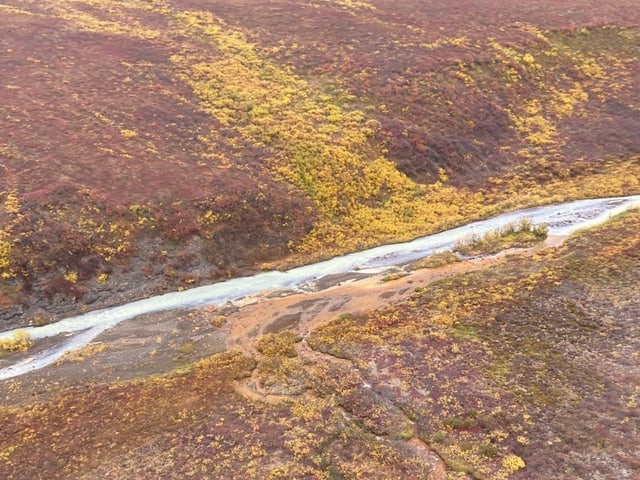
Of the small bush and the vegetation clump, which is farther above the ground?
the small bush

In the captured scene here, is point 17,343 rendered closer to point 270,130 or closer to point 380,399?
point 380,399

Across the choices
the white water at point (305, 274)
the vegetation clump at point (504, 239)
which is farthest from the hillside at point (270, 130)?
the vegetation clump at point (504, 239)

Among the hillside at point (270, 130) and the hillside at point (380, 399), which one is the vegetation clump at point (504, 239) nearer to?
the hillside at point (270, 130)

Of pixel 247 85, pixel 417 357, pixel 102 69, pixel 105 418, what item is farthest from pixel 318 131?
pixel 105 418

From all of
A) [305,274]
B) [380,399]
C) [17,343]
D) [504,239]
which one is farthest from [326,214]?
[17,343]

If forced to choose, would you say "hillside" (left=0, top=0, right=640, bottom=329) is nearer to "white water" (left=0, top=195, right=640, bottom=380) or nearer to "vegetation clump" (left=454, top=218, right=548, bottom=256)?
"white water" (left=0, top=195, right=640, bottom=380)

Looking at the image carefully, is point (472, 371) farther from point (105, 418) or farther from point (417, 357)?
point (105, 418)

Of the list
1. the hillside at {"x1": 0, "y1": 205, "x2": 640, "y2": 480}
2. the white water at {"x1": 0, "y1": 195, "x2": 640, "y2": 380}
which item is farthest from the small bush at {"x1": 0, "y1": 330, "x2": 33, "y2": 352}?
the hillside at {"x1": 0, "y1": 205, "x2": 640, "y2": 480}
